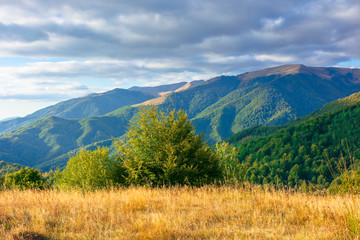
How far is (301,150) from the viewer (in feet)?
532

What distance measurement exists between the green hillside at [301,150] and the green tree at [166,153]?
13035cm

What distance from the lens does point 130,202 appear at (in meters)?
7.55

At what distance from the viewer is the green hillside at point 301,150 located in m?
146

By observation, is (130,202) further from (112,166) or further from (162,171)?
(112,166)

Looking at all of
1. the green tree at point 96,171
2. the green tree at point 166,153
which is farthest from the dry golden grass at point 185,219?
the green tree at point 96,171

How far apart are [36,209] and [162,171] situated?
1080cm

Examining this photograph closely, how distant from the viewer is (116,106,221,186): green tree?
54.5 ft

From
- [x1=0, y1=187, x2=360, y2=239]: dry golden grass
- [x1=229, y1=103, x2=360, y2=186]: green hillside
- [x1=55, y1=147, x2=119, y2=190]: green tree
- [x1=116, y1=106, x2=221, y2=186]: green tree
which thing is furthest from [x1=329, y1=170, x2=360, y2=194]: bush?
[x1=229, y1=103, x2=360, y2=186]: green hillside

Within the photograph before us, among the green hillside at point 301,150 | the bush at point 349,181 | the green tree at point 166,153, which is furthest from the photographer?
the green hillside at point 301,150

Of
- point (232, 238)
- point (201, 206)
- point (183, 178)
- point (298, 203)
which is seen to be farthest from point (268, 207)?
point (183, 178)

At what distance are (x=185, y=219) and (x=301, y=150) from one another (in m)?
178

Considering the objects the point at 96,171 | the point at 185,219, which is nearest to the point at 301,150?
the point at 96,171

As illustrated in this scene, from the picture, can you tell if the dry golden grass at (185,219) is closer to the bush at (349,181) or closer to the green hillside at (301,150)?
the bush at (349,181)

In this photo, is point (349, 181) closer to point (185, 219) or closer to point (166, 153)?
point (185, 219)
